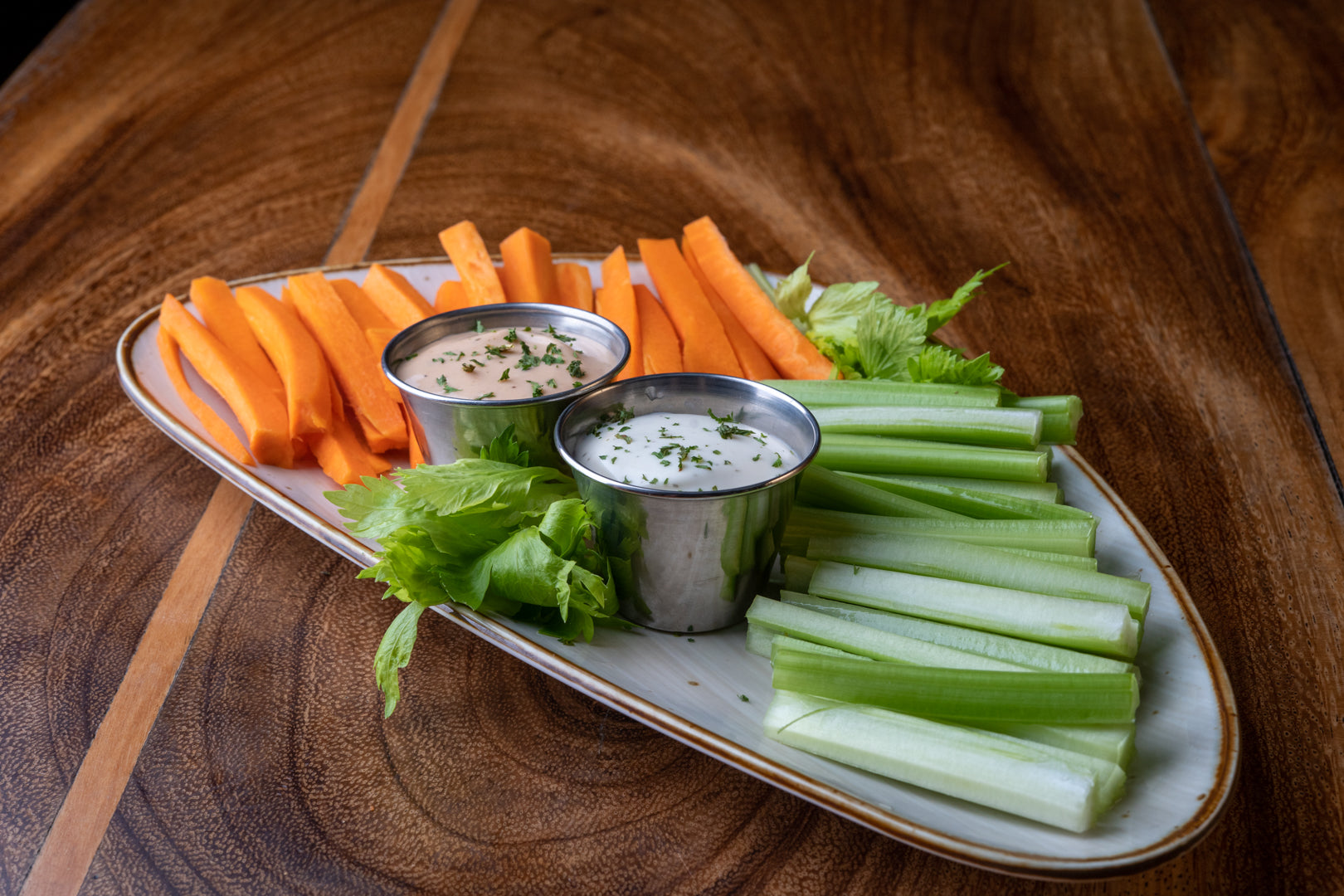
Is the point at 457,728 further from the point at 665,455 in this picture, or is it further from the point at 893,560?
the point at 893,560

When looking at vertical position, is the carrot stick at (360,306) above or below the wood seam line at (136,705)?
above

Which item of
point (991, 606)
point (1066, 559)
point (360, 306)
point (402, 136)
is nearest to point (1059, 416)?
point (1066, 559)

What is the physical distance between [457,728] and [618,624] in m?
0.33

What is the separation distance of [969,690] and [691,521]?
1.66 feet

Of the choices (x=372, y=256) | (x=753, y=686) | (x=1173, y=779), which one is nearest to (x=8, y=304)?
(x=372, y=256)

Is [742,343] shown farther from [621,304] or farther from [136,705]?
[136,705]

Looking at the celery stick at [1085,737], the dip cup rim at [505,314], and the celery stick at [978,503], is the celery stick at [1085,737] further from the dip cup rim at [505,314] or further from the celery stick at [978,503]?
the dip cup rim at [505,314]

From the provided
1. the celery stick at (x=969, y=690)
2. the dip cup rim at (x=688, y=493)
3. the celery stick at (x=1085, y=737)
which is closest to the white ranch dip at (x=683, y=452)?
the dip cup rim at (x=688, y=493)

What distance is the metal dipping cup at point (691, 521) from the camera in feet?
5.81

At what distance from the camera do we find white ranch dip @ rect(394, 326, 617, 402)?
2.21 m

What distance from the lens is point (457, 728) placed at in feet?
6.00

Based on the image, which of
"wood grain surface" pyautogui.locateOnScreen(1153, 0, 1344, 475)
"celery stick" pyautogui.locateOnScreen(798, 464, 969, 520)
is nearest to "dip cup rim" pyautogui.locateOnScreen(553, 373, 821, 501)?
"celery stick" pyautogui.locateOnScreen(798, 464, 969, 520)

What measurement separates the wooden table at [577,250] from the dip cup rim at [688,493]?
0.41 metres

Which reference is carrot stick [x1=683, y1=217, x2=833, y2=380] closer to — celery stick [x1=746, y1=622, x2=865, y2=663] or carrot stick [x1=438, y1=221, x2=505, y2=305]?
carrot stick [x1=438, y1=221, x2=505, y2=305]
